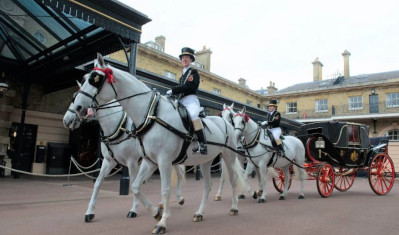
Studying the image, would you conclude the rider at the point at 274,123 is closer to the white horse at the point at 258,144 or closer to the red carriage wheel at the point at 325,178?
the white horse at the point at 258,144

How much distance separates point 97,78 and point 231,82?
2646cm

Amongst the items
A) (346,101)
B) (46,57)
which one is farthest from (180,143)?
(346,101)

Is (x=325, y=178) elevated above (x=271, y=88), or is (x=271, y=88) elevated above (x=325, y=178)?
(x=271, y=88)

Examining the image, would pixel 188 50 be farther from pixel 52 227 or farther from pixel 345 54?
pixel 345 54

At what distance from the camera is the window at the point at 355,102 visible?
30995 mm

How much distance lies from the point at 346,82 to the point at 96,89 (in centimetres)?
3563

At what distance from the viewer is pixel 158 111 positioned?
454cm

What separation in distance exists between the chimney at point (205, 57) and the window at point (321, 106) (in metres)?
13.5

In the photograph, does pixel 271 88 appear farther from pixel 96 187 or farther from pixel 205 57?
pixel 96 187

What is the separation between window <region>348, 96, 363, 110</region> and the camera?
102 ft

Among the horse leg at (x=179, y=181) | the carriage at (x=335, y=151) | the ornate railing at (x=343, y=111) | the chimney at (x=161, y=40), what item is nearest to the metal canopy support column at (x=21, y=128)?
the horse leg at (x=179, y=181)

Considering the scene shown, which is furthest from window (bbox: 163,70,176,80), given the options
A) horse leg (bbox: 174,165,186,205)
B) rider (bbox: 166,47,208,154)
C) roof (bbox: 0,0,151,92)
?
rider (bbox: 166,47,208,154)

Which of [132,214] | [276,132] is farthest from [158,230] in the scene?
[276,132]

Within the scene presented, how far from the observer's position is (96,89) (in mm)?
4164
